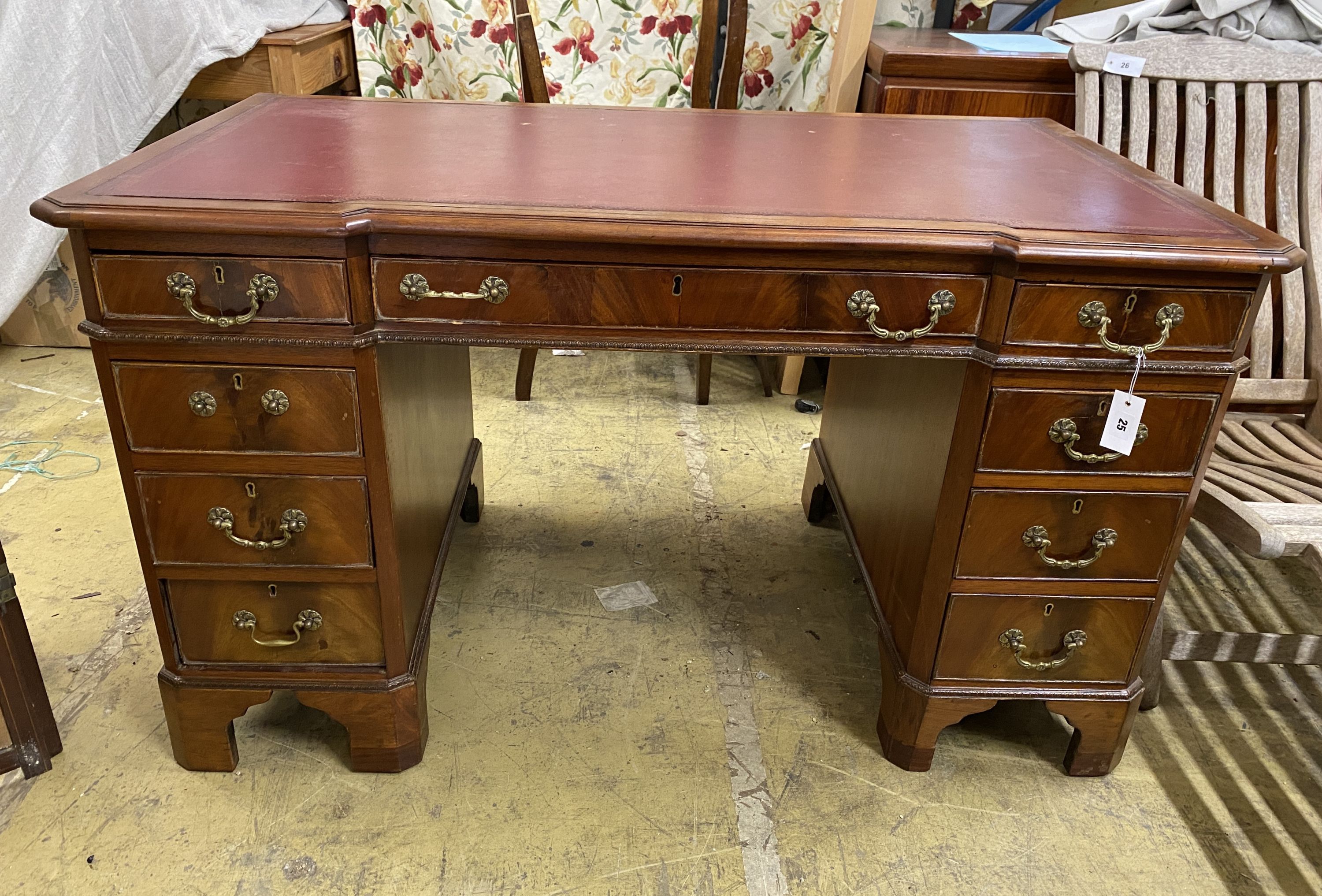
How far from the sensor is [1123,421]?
125 centimetres

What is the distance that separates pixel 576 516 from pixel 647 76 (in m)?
1.38

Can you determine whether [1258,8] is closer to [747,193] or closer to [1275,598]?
[1275,598]

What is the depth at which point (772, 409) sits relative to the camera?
283cm

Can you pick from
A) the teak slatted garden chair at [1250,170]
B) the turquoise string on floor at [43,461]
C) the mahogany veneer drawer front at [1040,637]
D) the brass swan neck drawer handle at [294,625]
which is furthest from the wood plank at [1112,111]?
the turquoise string on floor at [43,461]

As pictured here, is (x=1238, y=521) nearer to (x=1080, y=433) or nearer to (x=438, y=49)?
(x=1080, y=433)

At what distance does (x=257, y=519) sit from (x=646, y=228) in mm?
700

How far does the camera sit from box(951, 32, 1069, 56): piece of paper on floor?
7.76 feet

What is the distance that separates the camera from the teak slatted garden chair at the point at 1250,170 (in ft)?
5.39

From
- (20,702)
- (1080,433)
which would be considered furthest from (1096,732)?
(20,702)

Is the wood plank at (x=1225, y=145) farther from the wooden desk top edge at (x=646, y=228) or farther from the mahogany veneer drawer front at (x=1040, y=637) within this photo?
the mahogany veneer drawer front at (x=1040, y=637)

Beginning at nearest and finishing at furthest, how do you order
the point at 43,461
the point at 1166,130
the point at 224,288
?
the point at 224,288
the point at 1166,130
the point at 43,461

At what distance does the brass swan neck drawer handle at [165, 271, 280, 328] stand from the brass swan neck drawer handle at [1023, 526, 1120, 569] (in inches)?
43.8

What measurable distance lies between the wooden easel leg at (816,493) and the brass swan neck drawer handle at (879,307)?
0.90 meters

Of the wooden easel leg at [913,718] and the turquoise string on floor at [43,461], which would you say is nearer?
the wooden easel leg at [913,718]
